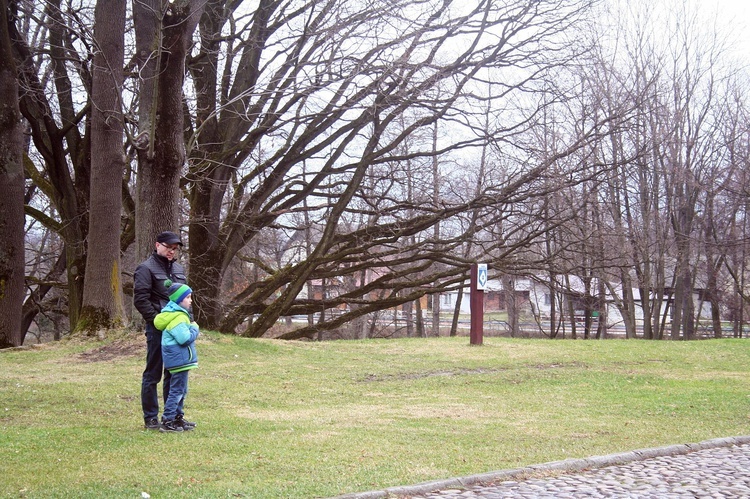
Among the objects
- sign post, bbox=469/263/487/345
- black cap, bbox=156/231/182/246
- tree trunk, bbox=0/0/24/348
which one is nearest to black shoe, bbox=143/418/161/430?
black cap, bbox=156/231/182/246

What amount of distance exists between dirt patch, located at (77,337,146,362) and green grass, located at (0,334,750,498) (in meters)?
0.05

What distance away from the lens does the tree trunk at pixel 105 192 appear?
15391 millimetres

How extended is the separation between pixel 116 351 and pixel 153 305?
22.5 feet

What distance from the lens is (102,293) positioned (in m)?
15.5

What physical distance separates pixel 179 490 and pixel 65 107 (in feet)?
58.1

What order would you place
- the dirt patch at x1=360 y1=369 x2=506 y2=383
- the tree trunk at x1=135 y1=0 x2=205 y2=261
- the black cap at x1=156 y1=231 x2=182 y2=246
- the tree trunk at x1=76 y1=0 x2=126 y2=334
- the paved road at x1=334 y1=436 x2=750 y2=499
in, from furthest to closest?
1. the tree trunk at x1=76 y1=0 x2=126 y2=334
2. the tree trunk at x1=135 y1=0 x2=205 y2=261
3. the dirt patch at x1=360 y1=369 x2=506 y2=383
4. the black cap at x1=156 y1=231 x2=182 y2=246
5. the paved road at x1=334 y1=436 x2=750 y2=499

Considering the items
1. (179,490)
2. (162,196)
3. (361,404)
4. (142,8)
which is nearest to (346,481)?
(179,490)

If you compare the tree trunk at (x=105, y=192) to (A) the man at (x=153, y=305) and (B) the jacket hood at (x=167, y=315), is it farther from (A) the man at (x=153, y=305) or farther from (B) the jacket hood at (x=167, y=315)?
(B) the jacket hood at (x=167, y=315)

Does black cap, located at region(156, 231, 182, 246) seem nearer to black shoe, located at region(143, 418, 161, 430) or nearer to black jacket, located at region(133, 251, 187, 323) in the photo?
black jacket, located at region(133, 251, 187, 323)

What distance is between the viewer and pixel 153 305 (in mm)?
7590

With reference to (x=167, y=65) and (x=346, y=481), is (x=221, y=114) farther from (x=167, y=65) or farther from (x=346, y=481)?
(x=346, y=481)

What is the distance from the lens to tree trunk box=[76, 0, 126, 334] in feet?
50.5

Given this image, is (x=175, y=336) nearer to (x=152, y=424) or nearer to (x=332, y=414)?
(x=152, y=424)

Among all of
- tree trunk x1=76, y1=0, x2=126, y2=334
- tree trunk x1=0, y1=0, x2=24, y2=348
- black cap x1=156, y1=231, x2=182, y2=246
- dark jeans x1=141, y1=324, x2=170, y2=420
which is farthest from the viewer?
tree trunk x1=0, y1=0, x2=24, y2=348
